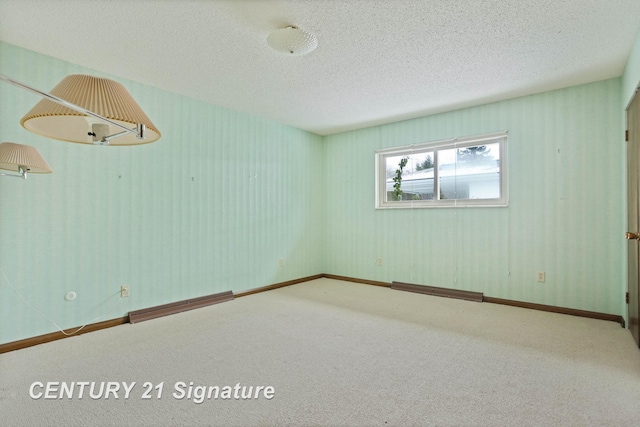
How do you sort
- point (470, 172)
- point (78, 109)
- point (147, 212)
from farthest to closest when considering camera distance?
point (470, 172) < point (147, 212) < point (78, 109)

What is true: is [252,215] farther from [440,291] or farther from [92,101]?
[92,101]

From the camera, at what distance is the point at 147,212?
10.3 ft

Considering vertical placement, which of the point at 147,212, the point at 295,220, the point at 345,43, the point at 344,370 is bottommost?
the point at 344,370

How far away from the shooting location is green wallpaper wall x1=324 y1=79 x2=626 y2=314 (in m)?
3.03

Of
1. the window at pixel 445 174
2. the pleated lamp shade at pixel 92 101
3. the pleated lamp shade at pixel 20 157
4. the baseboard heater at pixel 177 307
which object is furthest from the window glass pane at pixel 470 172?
the pleated lamp shade at pixel 20 157

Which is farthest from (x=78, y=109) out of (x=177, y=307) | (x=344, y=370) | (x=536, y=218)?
(x=536, y=218)

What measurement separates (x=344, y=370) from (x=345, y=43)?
2.29 m

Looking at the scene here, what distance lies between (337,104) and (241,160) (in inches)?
53.6

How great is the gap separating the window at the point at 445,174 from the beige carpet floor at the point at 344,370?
142 centimetres

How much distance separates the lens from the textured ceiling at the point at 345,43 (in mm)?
1979

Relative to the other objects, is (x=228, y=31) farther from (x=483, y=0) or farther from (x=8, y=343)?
(x=8, y=343)

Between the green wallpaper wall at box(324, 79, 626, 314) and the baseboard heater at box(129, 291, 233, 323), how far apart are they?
2193 millimetres

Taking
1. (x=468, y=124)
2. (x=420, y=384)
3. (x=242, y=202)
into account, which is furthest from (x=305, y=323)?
(x=468, y=124)

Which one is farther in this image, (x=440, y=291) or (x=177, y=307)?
(x=440, y=291)
